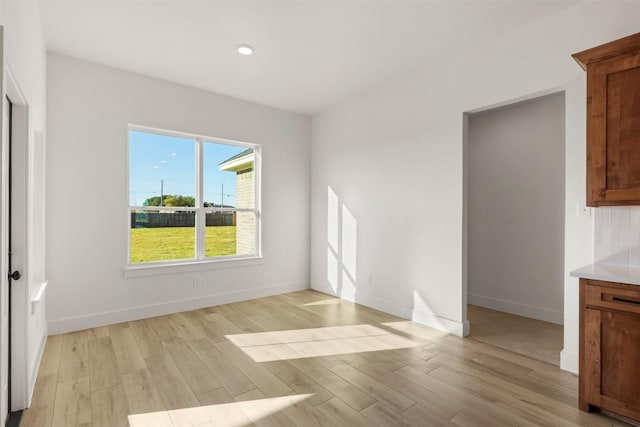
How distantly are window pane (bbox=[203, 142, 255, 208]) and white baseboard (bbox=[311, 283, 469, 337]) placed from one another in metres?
2.07

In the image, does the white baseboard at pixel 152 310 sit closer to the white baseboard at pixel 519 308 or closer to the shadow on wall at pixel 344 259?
the shadow on wall at pixel 344 259

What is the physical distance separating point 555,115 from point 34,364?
568 cm

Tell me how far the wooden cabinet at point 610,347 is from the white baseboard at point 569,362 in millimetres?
560

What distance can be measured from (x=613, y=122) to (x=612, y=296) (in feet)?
3.80

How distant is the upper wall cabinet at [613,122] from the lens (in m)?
2.11

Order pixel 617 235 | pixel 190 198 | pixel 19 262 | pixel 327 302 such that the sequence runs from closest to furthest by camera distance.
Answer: pixel 19 262
pixel 617 235
pixel 190 198
pixel 327 302

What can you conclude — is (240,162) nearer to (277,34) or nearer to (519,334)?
(277,34)

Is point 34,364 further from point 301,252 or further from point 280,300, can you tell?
point 301,252

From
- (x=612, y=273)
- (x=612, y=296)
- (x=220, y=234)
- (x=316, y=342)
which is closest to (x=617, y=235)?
(x=612, y=273)

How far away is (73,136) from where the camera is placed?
3.52 meters

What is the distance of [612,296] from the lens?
199cm

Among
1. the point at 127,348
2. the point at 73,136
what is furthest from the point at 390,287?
the point at 73,136

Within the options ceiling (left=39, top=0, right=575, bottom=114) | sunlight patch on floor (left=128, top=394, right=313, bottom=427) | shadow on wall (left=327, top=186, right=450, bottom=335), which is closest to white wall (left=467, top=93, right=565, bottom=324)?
shadow on wall (left=327, top=186, right=450, bottom=335)

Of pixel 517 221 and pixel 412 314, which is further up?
pixel 517 221
